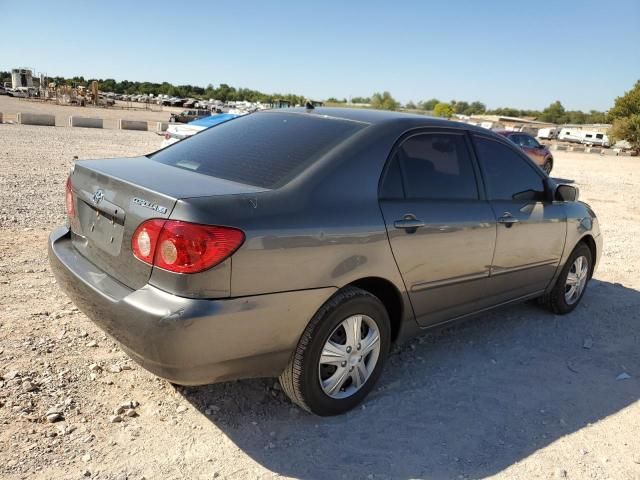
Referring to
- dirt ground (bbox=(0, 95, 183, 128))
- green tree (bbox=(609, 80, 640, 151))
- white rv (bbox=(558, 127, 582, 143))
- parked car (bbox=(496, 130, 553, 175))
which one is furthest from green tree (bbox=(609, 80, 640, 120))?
dirt ground (bbox=(0, 95, 183, 128))

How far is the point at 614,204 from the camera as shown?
506 inches

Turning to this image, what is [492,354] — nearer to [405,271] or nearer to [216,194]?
[405,271]

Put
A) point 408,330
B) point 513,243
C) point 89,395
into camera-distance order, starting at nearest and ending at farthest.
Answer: point 89,395
point 408,330
point 513,243

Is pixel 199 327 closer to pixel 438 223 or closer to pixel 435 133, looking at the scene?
pixel 438 223

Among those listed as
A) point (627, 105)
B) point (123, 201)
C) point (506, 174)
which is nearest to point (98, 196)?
point (123, 201)

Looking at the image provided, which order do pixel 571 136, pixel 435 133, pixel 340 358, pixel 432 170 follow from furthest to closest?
pixel 571 136 → pixel 435 133 → pixel 432 170 → pixel 340 358

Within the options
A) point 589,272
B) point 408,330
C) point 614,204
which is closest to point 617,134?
point 614,204

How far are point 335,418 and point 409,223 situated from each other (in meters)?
1.22

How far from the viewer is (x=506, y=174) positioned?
415cm

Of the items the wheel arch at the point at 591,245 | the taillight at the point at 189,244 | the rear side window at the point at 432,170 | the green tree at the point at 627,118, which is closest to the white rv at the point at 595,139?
the green tree at the point at 627,118

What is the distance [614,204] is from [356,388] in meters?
12.0

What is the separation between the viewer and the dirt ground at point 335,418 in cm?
265

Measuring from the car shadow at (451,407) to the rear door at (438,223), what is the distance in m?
0.47

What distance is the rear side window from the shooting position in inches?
128
